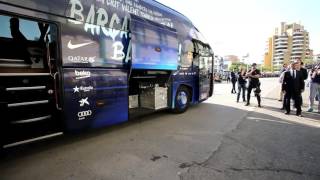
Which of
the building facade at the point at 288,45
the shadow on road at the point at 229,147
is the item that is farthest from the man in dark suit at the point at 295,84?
the building facade at the point at 288,45

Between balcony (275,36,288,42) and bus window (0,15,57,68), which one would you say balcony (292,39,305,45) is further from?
bus window (0,15,57,68)

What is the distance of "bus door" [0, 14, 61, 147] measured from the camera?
4.21m

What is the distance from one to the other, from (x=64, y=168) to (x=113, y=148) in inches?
47.6

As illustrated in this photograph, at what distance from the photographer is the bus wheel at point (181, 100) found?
29.1ft

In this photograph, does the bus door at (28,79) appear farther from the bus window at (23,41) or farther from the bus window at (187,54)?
the bus window at (187,54)

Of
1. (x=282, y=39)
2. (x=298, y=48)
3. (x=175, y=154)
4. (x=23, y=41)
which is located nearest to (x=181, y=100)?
(x=175, y=154)

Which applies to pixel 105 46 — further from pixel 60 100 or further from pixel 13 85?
pixel 13 85

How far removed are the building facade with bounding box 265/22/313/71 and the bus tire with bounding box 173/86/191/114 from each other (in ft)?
358

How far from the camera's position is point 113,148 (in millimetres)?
5117

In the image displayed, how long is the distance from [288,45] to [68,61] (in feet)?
410

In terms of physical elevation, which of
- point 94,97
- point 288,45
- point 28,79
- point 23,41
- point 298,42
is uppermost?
point 298,42

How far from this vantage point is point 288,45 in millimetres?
112500

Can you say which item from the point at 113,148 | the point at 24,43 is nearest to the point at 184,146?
the point at 113,148

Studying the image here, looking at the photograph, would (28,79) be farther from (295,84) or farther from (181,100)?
(295,84)
